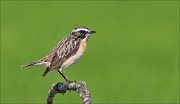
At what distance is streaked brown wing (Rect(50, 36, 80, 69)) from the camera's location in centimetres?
1089

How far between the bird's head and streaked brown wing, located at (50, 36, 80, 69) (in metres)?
0.09

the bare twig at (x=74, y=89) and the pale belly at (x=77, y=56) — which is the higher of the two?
the bare twig at (x=74, y=89)

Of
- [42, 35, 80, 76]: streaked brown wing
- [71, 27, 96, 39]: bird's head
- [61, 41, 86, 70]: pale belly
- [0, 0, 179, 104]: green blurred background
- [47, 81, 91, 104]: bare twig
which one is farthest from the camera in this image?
[0, 0, 179, 104]: green blurred background

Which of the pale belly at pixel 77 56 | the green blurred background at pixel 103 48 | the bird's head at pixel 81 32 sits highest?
the bird's head at pixel 81 32

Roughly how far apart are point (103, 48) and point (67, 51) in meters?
17.0

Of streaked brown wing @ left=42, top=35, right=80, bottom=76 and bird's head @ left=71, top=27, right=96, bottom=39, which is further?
streaked brown wing @ left=42, top=35, right=80, bottom=76

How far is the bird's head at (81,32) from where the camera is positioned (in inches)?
418

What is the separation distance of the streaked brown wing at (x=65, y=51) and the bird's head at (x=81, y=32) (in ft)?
0.29

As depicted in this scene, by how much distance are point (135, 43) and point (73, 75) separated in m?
6.70

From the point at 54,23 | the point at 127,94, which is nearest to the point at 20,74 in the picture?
the point at 127,94

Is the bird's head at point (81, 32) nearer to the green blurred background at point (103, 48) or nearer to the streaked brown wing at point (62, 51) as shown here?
the streaked brown wing at point (62, 51)

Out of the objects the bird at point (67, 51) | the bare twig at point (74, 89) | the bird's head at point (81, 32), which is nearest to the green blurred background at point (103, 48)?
the bird at point (67, 51)

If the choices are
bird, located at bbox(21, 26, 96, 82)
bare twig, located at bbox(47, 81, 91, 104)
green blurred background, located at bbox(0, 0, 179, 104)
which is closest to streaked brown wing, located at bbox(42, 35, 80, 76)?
bird, located at bbox(21, 26, 96, 82)

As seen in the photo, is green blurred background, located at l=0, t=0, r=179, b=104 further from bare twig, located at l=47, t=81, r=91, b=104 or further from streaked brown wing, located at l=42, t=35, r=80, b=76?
bare twig, located at l=47, t=81, r=91, b=104
